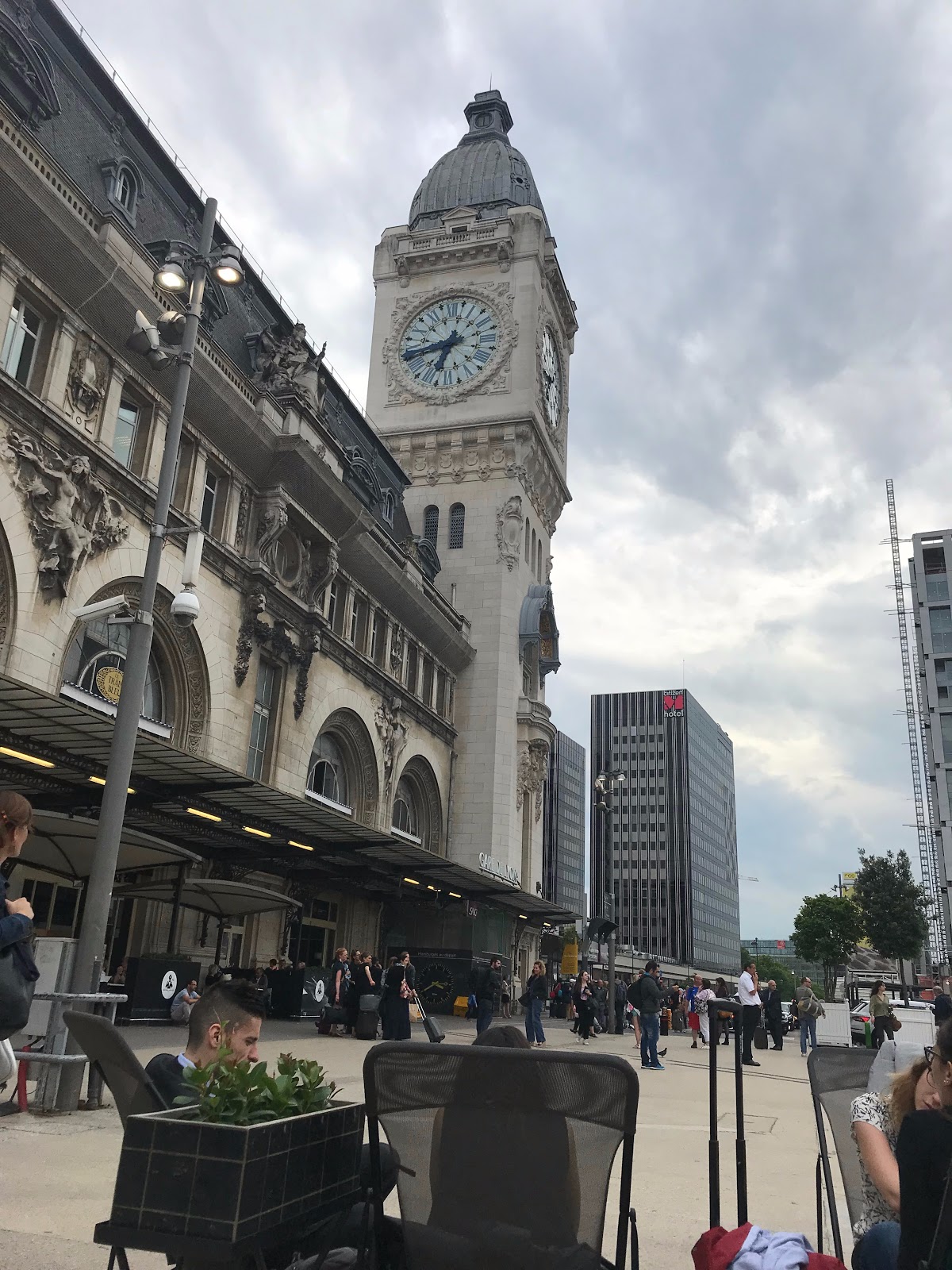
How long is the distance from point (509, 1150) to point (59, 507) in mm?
18561

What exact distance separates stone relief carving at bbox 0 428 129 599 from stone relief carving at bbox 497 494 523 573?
2603 centimetres

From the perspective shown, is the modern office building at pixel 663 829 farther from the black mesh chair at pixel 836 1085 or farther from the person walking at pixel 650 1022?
the black mesh chair at pixel 836 1085

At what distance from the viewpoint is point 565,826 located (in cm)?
14062

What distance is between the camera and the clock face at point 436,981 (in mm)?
33688

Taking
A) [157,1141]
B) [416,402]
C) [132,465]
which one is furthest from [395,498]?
[157,1141]

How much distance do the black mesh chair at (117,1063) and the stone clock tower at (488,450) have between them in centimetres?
3667

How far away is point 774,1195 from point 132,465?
1958 cm

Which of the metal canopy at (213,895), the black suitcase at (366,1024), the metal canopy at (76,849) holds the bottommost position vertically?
the black suitcase at (366,1024)

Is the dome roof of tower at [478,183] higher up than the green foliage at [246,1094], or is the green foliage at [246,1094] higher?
the dome roof of tower at [478,183]

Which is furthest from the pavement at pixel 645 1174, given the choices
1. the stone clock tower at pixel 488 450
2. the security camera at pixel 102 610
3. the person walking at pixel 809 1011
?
the stone clock tower at pixel 488 450

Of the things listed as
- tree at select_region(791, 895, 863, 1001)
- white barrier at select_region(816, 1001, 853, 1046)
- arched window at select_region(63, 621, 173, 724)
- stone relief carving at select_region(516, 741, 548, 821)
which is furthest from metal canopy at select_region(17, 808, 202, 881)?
tree at select_region(791, 895, 863, 1001)

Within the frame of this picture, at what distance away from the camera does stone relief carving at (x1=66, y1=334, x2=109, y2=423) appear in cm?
2030

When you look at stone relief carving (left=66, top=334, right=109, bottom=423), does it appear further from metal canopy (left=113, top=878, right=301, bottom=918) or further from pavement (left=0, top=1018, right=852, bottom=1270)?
pavement (left=0, top=1018, right=852, bottom=1270)

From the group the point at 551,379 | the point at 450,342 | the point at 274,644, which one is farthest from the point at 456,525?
the point at 274,644
